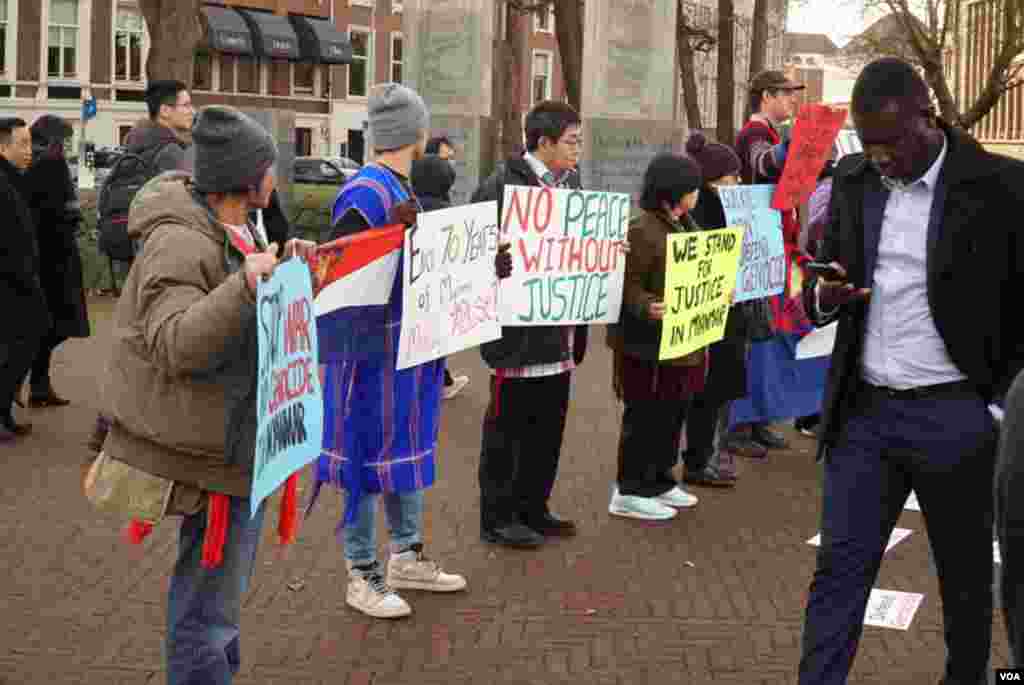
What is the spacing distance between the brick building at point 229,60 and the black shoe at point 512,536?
132 ft

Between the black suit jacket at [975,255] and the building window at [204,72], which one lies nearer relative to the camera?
the black suit jacket at [975,255]

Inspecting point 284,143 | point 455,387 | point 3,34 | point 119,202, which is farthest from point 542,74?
point 119,202

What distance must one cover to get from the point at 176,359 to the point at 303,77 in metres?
57.7

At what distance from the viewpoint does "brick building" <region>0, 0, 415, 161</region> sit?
49719 mm

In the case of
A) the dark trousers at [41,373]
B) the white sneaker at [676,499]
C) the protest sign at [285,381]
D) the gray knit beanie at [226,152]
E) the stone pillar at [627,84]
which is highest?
the stone pillar at [627,84]

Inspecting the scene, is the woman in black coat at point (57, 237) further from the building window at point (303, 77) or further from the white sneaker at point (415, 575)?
the building window at point (303, 77)

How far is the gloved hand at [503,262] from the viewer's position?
6402mm

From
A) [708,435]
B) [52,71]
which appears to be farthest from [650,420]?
[52,71]

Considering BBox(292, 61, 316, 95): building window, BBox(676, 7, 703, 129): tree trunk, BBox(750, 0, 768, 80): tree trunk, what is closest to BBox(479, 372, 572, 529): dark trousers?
BBox(750, 0, 768, 80): tree trunk

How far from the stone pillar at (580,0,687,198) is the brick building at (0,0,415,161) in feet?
88.4

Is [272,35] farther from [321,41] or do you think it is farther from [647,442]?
[647,442]

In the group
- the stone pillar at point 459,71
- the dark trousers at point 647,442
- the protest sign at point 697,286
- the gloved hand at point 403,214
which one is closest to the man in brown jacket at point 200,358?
the gloved hand at point 403,214

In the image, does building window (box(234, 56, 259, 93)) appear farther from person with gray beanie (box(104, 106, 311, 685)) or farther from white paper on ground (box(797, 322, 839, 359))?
person with gray beanie (box(104, 106, 311, 685))

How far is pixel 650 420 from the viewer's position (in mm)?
7445
